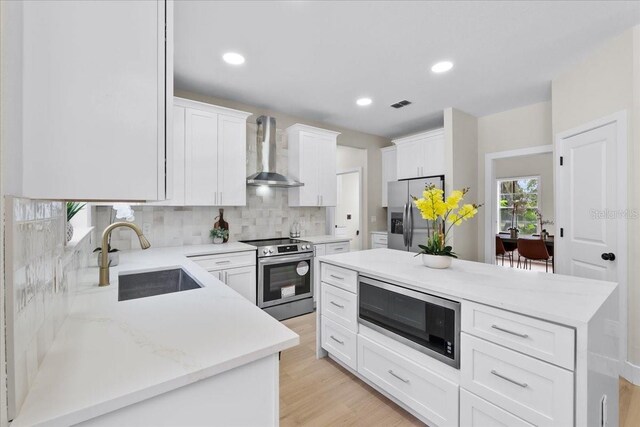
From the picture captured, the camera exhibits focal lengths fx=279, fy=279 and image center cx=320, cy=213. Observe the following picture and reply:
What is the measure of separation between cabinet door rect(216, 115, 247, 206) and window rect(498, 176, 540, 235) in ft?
23.2

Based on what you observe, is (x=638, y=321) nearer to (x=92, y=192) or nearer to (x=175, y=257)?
(x=92, y=192)

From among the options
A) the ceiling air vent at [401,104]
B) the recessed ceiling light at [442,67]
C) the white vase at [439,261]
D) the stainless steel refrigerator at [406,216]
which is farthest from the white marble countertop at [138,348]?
the ceiling air vent at [401,104]

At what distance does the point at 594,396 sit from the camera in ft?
3.76

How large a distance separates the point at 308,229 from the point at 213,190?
159 centimetres

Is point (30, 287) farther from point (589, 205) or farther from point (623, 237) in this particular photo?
point (589, 205)

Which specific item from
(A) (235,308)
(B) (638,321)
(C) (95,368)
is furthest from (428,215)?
(B) (638,321)

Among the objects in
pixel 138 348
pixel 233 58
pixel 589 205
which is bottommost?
pixel 138 348

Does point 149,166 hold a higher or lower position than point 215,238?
higher

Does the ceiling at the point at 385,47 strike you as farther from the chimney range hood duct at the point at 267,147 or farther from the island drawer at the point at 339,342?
the island drawer at the point at 339,342

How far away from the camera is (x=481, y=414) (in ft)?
4.44

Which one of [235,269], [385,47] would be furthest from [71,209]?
[385,47]

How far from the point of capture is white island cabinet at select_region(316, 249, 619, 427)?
1.10m

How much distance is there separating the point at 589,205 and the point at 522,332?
2.17 m

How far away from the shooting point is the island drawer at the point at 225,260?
8.98 feet
